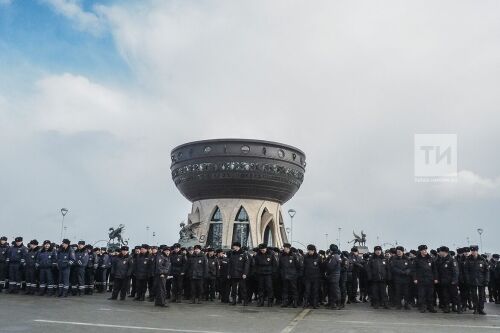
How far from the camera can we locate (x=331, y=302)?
45.9ft

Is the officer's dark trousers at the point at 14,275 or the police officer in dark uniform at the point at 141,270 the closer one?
the police officer in dark uniform at the point at 141,270

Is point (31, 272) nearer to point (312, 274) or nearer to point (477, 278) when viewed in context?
point (312, 274)

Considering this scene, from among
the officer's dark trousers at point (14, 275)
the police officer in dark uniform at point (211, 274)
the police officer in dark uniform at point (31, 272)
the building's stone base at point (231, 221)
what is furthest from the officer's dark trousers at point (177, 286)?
the building's stone base at point (231, 221)

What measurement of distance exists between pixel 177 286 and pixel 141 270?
1263 mm

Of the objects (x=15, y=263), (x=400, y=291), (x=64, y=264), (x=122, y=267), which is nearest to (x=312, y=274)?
(x=400, y=291)

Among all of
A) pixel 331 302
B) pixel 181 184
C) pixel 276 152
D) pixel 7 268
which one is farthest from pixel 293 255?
pixel 181 184

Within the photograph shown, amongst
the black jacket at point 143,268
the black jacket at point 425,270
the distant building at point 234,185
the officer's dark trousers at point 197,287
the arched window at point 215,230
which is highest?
the distant building at point 234,185

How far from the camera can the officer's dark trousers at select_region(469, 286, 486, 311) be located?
13.3m

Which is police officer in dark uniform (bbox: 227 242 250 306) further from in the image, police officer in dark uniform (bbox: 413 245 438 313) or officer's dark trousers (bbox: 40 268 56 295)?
officer's dark trousers (bbox: 40 268 56 295)

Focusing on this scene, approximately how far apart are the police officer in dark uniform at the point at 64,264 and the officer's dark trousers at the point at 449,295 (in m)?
11.3

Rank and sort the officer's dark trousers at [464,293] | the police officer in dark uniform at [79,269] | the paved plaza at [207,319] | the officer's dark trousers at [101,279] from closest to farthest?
the paved plaza at [207,319] → the officer's dark trousers at [464,293] → the police officer in dark uniform at [79,269] → the officer's dark trousers at [101,279]

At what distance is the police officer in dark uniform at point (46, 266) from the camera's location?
15.7 meters

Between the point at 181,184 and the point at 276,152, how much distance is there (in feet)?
22.7

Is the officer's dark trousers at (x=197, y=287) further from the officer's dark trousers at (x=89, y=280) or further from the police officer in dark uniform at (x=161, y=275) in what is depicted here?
the officer's dark trousers at (x=89, y=280)
